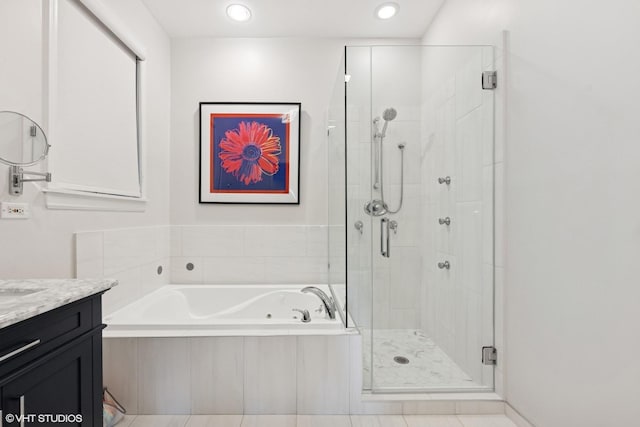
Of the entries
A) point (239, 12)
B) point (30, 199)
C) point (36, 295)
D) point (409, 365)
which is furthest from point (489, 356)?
point (239, 12)

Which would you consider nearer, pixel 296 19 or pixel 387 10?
pixel 387 10

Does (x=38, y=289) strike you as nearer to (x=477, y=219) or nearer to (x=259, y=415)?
(x=259, y=415)

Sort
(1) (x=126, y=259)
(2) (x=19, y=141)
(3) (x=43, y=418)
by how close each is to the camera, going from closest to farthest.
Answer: (3) (x=43, y=418)
(2) (x=19, y=141)
(1) (x=126, y=259)

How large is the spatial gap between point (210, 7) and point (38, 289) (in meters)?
2.23

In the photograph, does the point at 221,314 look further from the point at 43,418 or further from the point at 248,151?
the point at 43,418

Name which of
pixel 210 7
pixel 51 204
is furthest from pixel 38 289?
pixel 210 7

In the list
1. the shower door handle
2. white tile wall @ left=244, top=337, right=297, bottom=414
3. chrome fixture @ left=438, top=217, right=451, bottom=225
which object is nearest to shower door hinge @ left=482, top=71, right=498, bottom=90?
chrome fixture @ left=438, top=217, right=451, bottom=225

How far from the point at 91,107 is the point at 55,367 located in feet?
4.73

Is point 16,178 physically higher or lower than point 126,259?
higher

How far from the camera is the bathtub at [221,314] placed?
1757 mm

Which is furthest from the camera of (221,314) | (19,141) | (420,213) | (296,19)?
(296,19)

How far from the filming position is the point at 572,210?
1.27 m

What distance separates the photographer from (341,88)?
2.04m

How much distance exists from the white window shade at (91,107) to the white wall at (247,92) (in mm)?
543
